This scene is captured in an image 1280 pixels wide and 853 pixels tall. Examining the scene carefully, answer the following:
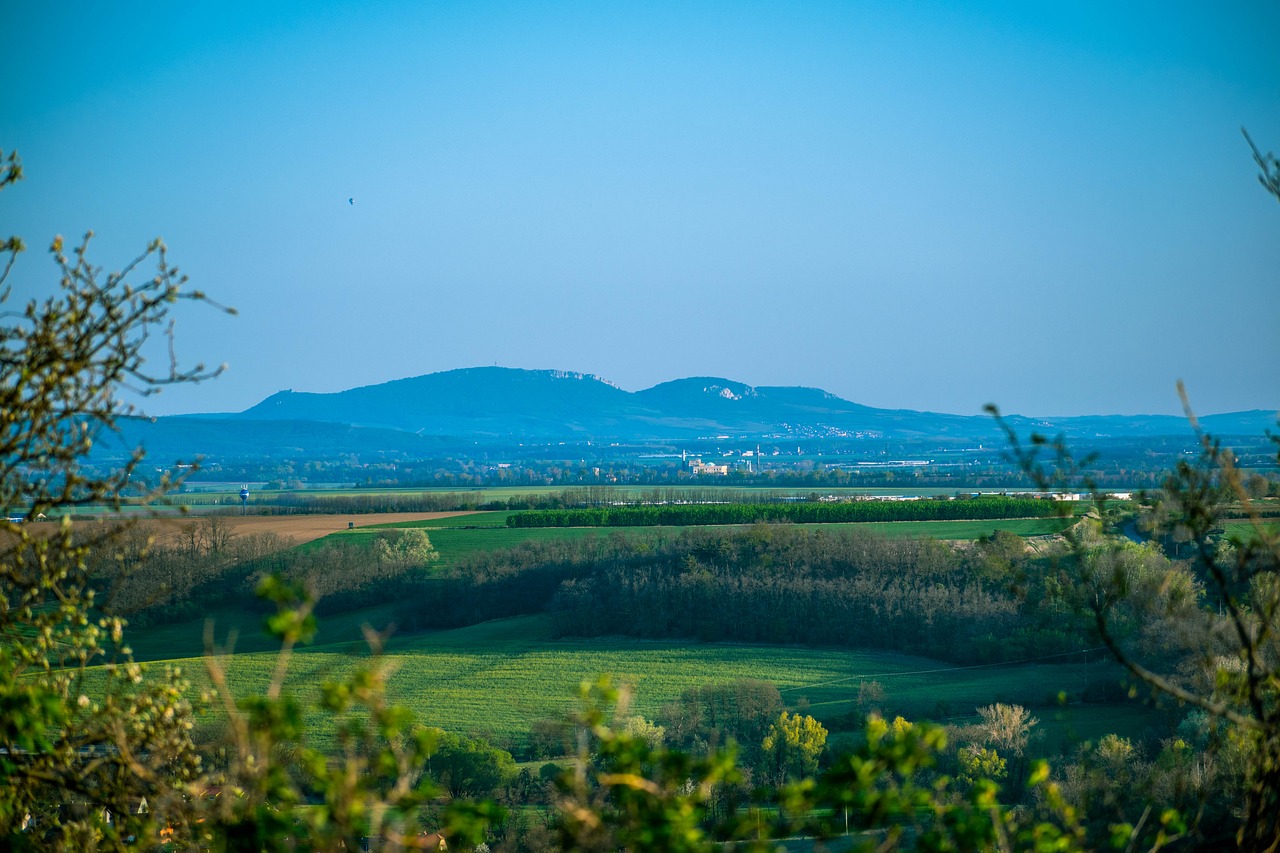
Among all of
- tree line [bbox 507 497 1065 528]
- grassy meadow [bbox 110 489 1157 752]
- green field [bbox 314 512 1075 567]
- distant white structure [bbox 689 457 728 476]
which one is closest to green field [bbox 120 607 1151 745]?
grassy meadow [bbox 110 489 1157 752]

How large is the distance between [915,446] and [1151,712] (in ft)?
521

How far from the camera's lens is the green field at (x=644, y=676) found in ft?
A: 113

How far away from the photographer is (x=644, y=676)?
4153cm

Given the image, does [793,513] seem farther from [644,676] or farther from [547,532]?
[644,676]

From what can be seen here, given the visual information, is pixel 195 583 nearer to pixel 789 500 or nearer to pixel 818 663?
pixel 818 663

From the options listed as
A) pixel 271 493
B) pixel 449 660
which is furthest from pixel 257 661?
pixel 271 493

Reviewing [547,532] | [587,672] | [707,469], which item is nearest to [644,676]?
[587,672]

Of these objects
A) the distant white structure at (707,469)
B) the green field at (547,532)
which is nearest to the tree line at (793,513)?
the green field at (547,532)

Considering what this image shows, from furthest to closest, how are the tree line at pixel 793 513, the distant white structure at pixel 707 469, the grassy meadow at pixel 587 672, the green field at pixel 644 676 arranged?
the distant white structure at pixel 707 469
the tree line at pixel 793 513
the green field at pixel 644 676
the grassy meadow at pixel 587 672

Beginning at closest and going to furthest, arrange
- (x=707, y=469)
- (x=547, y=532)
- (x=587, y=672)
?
1. (x=587, y=672)
2. (x=547, y=532)
3. (x=707, y=469)

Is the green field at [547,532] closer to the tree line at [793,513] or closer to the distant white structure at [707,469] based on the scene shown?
the tree line at [793,513]

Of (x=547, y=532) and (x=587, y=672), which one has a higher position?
(x=547, y=532)

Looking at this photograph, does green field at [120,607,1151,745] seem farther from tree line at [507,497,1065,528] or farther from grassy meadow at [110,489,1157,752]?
tree line at [507,497,1065,528]

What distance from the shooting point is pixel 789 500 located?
80750 mm
